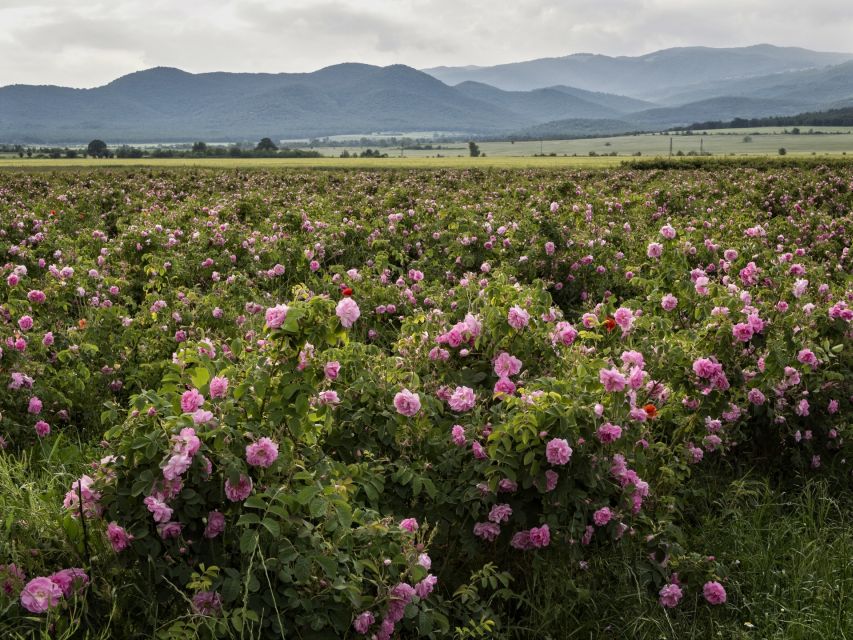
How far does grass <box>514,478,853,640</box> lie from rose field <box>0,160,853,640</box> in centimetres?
2

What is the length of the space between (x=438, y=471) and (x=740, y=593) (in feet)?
6.09

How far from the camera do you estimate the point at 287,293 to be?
32.1 ft

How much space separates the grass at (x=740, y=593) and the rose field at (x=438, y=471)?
16 mm

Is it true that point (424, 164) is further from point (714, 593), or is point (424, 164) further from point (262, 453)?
point (262, 453)

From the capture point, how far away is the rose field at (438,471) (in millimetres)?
2877

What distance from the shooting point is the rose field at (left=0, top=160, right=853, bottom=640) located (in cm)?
288

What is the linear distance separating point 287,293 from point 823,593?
7517mm

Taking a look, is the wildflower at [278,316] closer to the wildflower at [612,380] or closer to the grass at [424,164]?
the wildflower at [612,380]

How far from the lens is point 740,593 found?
12.8 ft

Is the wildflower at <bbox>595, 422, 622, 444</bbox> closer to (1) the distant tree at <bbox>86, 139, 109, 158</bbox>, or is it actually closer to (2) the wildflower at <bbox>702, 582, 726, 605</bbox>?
(2) the wildflower at <bbox>702, 582, 726, 605</bbox>

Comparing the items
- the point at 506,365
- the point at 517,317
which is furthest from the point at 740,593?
the point at 517,317

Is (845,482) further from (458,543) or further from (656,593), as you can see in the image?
(458,543)

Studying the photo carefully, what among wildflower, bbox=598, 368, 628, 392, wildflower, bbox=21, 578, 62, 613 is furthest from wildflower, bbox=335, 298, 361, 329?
wildflower, bbox=21, 578, 62, 613

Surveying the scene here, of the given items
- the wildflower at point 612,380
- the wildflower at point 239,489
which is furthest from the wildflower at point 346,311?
the wildflower at point 612,380
